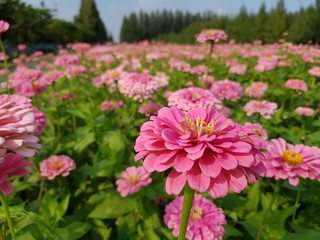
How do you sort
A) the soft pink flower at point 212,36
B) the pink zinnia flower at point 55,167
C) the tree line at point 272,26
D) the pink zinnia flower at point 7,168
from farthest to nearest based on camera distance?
the tree line at point 272,26
the soft pink flower at point 212,36
the pink zinnia flower at point 55,167
the pink zinnia flower at point 7,168

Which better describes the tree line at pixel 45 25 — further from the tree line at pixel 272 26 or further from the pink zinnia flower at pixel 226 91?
the tree line at pixel 272 26

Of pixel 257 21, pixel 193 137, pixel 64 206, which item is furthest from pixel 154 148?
pixel 257 21

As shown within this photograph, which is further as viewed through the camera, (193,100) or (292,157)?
(193,100)

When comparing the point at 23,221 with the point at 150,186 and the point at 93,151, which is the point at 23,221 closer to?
the point at 150,186

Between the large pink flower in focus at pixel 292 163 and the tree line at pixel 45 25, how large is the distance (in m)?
3.03

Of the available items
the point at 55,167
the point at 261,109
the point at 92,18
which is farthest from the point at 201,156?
the point at 92,18

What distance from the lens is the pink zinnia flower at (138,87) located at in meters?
2.13

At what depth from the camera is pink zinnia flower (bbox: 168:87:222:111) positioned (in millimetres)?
1632

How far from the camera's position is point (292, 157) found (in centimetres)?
123

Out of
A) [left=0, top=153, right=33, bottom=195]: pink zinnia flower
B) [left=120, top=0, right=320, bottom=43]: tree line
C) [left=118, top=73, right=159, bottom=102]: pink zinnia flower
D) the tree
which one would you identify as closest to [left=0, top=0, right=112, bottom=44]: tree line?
the tree

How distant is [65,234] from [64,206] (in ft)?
0.70

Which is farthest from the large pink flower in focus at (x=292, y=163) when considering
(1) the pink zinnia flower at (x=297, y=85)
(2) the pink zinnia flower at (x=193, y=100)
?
(1) the pink zinnia flower at (x=297, y=85)

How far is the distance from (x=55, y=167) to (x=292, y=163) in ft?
5.20

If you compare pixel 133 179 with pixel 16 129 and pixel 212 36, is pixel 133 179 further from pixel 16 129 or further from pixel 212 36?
pixel 212 36
